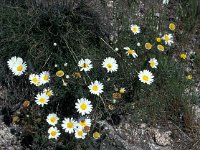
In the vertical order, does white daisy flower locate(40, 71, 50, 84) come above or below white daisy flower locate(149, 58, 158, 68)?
below

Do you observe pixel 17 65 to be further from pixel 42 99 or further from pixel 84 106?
pixel 84 106

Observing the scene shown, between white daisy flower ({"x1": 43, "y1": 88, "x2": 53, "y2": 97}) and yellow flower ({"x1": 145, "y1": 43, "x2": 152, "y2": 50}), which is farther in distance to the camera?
yellow flower ({"x1": 145, "y1": 43, "x2": 152, "y2": 50})

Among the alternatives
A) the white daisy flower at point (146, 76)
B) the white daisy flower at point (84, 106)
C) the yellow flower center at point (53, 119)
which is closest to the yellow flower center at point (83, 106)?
the white daisy flower at point (84, 106)

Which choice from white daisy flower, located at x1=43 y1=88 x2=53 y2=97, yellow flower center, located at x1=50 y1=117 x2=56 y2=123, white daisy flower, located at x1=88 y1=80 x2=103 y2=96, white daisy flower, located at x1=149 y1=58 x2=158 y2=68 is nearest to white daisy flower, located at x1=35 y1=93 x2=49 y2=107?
white daisy flower, located at x1=43 y1=88 x2=53 y2=97

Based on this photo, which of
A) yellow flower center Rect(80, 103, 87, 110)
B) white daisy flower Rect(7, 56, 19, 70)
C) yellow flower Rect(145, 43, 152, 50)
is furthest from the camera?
yellow flower Rect(145, 43, 152, 50)

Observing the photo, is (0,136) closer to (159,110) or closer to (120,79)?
(120,79)

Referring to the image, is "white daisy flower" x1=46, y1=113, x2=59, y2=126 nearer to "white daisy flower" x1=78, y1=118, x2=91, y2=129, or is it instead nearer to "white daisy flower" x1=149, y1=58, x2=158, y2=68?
"white daisy flower" x1=78, y1=118, x2=91, y2=129
